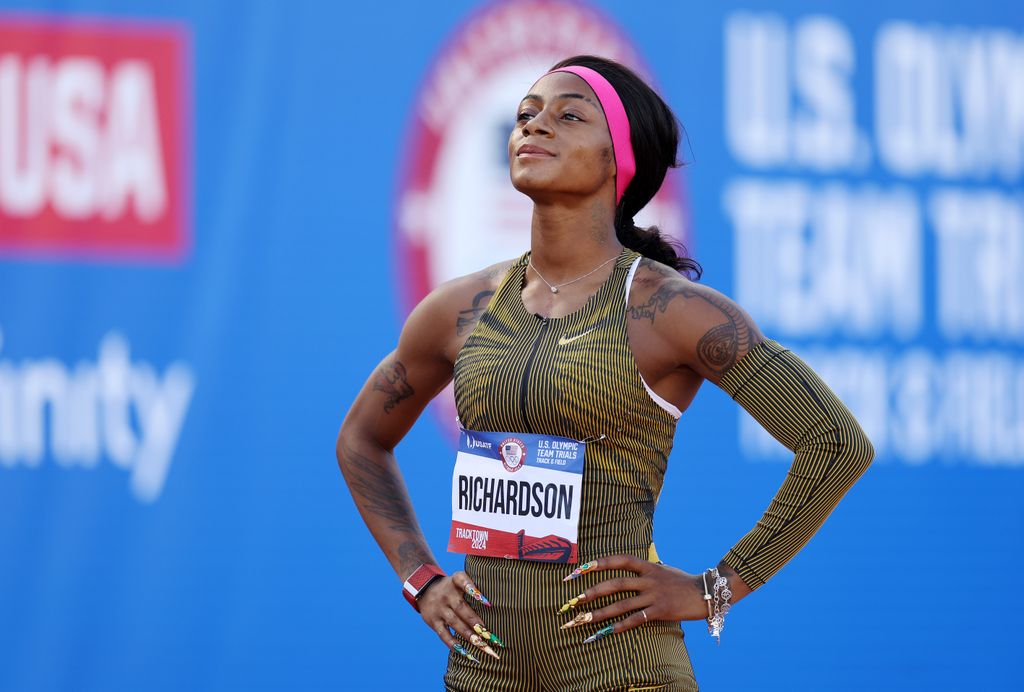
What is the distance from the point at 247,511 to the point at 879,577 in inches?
85.8

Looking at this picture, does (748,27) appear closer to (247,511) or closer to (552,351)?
(247,511)

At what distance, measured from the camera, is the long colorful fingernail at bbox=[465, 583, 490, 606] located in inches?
89.4

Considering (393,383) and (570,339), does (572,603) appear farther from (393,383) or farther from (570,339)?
(393,383)

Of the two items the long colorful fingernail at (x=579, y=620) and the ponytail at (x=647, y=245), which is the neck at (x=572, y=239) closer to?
the ponytail at (x=647, y=245)

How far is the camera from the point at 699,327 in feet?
7.38

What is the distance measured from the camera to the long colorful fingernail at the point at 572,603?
2.19m

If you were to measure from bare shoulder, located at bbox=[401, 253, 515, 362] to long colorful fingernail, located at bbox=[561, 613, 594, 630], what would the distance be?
1.84 ft

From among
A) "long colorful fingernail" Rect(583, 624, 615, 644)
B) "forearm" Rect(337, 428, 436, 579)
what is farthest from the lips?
"long colorful fingernail" Rect(583, 624, 615, 644)

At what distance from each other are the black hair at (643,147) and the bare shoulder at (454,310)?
246 mm

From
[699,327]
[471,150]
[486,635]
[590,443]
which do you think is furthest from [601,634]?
[471,150]

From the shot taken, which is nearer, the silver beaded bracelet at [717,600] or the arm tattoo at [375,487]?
the silver beaded bracelet at [717,600]

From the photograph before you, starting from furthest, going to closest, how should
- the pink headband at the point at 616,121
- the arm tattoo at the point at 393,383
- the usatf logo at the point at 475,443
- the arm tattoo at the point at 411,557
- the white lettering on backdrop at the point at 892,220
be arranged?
the white lettering on backdrop at the point at 892,220 < the arm tattoo at the point at 393,383 < the arm tattoo at the point at 411,557 < the pink headband at the point at 616,121 < the usatf logo at the point at 475,443

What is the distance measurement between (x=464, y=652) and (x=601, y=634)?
25cm

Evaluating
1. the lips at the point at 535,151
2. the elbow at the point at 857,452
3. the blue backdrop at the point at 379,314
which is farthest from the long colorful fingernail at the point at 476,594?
the blue backdrop at the point at 379,314
